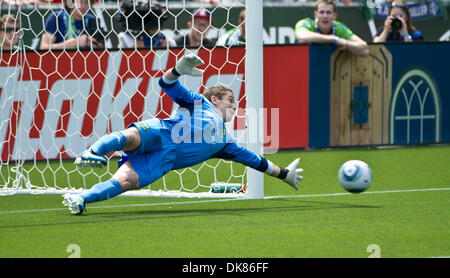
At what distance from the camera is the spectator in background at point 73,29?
10203 mm

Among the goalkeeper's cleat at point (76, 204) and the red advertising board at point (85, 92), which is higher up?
the red advertising board at point (85, 92)

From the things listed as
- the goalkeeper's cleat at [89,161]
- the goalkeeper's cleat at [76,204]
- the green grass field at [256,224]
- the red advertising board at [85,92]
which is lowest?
the green grass field at [256,224]

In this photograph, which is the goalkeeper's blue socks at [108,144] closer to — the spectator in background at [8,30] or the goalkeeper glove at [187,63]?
the goalkeeper glove at [187,63]

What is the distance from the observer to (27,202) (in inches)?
314

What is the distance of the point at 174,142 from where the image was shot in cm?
736

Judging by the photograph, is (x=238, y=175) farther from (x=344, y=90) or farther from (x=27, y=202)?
(x=344, y=90)

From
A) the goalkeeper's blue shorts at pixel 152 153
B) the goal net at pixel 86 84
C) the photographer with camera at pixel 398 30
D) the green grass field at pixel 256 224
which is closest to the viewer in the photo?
the green grass field at pixel 256 224

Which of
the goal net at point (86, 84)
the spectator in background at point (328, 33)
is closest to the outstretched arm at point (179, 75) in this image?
the goal net at point (86, 84)

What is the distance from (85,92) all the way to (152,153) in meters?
3.65

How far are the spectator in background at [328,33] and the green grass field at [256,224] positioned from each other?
2.84m

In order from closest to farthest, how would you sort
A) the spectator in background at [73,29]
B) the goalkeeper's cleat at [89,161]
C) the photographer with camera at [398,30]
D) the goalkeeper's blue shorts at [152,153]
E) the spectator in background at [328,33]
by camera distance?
1. the goalkeeper's cleat at [89,161]
2. the goalkeeper's blue shorts at [152,153]
3. the spectator in background at [73,29]
4. the spectator in background at [328,33]
5. the photographer with camera at [398,30]

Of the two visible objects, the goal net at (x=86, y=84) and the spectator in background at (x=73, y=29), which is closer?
the spectator in background at (x=73, y=29)

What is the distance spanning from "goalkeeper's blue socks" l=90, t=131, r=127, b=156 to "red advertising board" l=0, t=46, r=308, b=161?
337 cm

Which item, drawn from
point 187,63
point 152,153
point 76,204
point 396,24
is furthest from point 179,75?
point 396,24
